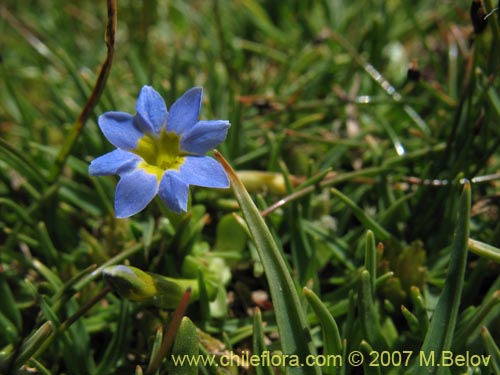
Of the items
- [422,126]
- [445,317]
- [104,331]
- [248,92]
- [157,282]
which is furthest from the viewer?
[248,92]

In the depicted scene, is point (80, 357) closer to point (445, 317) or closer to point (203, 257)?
point (203, 257)

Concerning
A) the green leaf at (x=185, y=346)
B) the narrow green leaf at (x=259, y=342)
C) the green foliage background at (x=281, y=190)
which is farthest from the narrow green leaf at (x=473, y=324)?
the green leaf at (x=185, y=346)

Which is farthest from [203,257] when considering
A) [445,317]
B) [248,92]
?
[248,92]

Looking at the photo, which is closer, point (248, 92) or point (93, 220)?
point (93, 220)

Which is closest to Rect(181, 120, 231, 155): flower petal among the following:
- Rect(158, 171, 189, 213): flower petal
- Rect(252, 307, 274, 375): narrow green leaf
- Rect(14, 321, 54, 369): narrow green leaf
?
Rect(158, 171, 189, 213): flower petal

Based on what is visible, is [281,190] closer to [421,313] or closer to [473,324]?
[421,313]

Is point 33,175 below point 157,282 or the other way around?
the other way around
